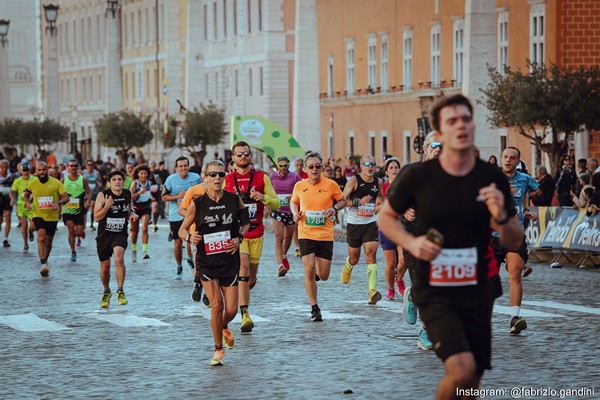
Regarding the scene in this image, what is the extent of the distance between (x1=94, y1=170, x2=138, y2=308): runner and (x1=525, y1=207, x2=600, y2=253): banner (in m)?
7.84

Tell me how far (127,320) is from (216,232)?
13.6 ft

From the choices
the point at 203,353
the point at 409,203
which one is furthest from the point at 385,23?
the point at 409,203

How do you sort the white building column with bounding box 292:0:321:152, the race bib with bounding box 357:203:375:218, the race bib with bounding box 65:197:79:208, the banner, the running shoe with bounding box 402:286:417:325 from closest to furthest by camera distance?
the running shoe with bounding box 402:286:417:325, the race bib with bounding box 357:203:375:218, the banner, the race bib with bounding box 65:197:79:208, the white building column with bounding box 292:0:321:152

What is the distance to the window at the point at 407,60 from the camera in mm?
56750

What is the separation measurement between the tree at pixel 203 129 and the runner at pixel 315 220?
45.7 meters

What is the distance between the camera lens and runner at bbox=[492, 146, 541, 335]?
51.6 feet

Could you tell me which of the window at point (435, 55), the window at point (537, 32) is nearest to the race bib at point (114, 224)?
the window at point (537, 32)

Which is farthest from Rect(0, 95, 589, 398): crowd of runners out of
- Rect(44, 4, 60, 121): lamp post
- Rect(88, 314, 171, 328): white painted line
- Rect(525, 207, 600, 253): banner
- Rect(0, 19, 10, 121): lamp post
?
Rect(0, 19, 10, 121): lamp post

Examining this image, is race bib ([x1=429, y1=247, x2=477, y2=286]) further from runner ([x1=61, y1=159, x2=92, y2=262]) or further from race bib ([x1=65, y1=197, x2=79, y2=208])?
race bib ([x1=65, y1=197, x2=79, y2=208])

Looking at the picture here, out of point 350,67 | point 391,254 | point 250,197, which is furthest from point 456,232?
point 350,67

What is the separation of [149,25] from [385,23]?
120 feet

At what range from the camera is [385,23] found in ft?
195

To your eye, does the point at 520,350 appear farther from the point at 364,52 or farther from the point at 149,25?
the point at 149,25

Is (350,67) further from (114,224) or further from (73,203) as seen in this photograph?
(114,224)
